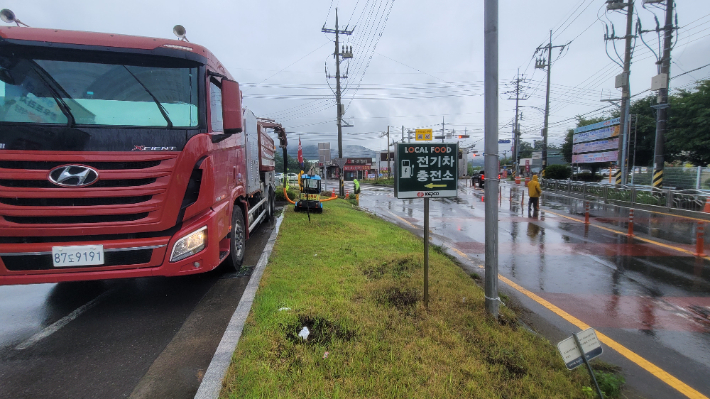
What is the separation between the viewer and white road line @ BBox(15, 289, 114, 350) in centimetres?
352

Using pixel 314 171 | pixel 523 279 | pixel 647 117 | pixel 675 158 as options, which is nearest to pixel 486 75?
pixel 523 279

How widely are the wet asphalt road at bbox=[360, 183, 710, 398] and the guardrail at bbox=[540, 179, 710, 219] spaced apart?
2.42 m

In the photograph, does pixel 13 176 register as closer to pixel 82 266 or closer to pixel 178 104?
pixel 82 266

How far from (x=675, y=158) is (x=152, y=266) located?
122 ft

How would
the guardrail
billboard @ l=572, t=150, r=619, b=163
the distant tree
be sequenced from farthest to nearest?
1. billboard @ l=572, t=150, r=619, b=163
2. the distant tree
3. the guardrail

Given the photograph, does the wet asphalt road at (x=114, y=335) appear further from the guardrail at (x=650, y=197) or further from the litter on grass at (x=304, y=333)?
the guardrail at (x=650, y=197)

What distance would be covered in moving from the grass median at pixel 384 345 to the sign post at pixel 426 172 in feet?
2.02

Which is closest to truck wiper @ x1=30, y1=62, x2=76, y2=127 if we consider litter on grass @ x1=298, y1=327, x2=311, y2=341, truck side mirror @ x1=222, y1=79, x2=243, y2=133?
truck side mirror @ x1=222, y1=79, x2=243, y2=133

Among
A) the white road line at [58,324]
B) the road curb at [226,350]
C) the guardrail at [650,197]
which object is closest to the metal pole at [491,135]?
the road curb at [226,350]

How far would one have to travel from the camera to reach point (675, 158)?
28062mm

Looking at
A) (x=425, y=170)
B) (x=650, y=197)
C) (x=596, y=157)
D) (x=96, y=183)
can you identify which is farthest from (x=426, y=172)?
(x=596, y=157)

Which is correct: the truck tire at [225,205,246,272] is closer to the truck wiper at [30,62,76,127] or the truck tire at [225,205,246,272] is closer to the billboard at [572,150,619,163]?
the truck wiper at [30,62,76,127]

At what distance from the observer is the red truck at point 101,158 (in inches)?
137

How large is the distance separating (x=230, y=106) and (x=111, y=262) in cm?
221
